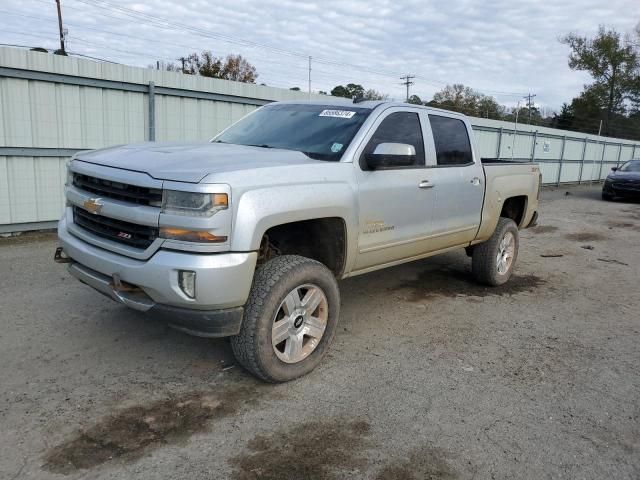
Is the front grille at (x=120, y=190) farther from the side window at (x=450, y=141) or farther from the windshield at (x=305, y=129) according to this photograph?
the side window at (x=450, y=141)

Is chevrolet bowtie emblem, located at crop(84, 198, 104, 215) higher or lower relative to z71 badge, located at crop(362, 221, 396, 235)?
higher

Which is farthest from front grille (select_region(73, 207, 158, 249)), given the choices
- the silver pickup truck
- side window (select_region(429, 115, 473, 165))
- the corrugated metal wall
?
the corrugated metal wall

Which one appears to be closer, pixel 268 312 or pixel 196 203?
pixel 196 203

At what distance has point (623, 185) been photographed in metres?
17.8

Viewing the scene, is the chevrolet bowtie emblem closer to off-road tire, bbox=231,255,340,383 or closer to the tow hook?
the tow hook

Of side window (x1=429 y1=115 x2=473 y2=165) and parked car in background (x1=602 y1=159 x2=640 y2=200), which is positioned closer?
side window (x1=429 y1=115 x2=473 y2=165)

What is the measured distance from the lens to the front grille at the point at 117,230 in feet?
10.8

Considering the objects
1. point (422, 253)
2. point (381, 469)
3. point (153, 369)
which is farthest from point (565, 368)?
point (153, 369)

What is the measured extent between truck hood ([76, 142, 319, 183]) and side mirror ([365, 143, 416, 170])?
469 mm

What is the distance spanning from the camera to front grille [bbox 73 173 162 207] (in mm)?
3240

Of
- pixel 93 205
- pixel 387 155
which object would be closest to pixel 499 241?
pixel 387 155

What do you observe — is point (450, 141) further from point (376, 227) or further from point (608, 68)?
point (608, 68)

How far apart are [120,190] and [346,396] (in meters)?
2.01

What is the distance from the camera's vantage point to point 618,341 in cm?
480
